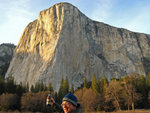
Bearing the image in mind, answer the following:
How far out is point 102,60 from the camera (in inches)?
2842

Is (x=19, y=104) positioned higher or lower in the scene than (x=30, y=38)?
lower

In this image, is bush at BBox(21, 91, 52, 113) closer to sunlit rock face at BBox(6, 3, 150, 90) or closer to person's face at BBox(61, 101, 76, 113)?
sunlit rock face at BBox(6, 3, 150, 90)

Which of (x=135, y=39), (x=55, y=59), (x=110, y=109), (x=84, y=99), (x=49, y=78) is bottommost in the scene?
(x=110, y=109)

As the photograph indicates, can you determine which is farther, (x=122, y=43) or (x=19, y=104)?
(x=122, y=43)

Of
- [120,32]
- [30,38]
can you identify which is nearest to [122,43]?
[120,32]

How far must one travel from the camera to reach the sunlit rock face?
61.5 m

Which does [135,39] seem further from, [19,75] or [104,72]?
[19,75]

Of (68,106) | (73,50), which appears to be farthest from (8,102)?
(68,106)

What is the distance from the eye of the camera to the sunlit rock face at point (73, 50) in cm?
6154

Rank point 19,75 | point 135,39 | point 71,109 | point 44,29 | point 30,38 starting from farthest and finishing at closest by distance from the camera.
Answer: point 135,39 → point 30,38 → point 44,29 → point 19,75 → point 71,109

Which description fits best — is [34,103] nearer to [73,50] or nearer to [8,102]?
[8,102]

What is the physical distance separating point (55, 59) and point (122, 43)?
3789cm

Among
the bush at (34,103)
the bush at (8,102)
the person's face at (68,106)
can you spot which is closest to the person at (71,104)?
the person's face at (68,106)

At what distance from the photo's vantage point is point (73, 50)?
217ft
